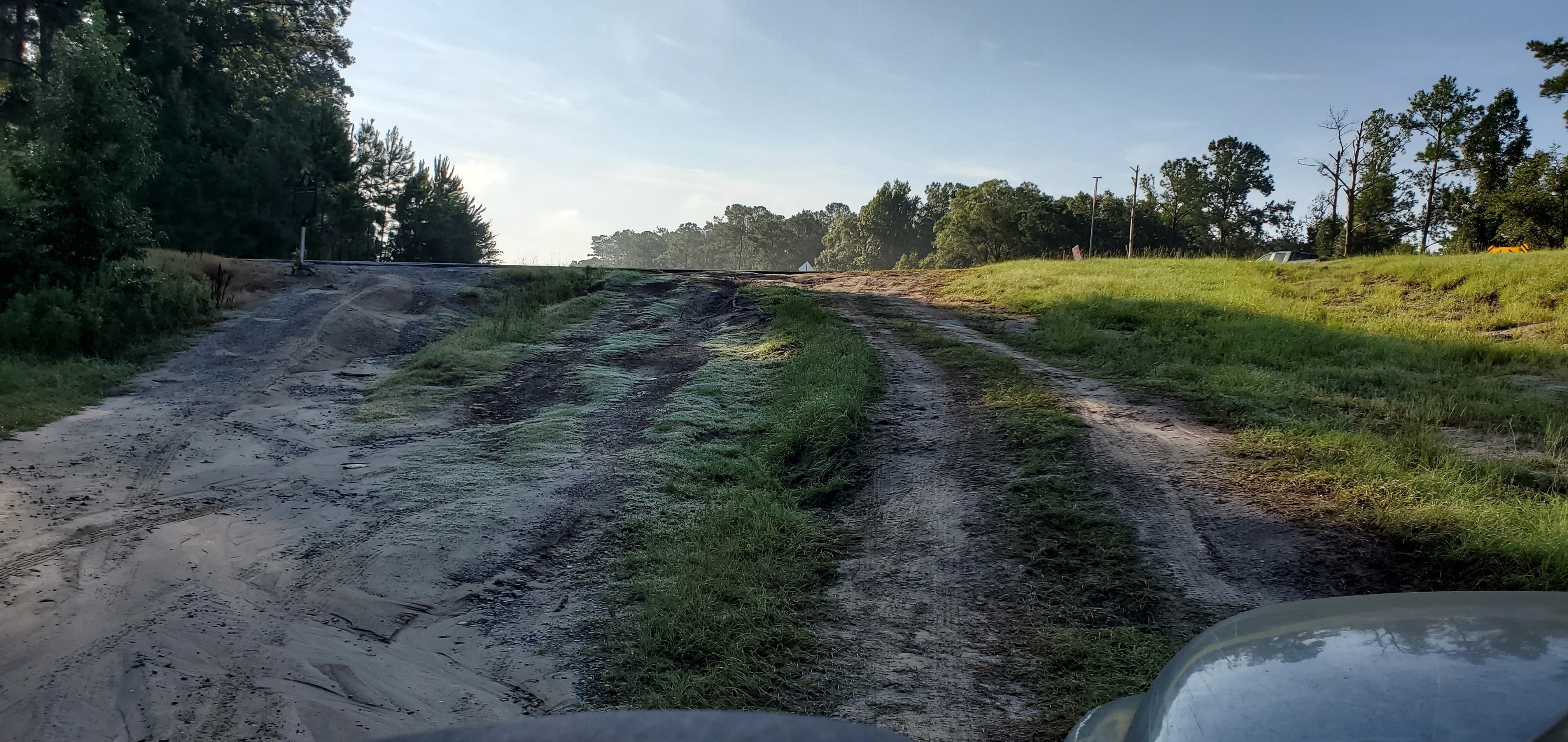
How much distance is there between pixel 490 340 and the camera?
12.9 metres

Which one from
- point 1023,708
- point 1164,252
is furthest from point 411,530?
point 1164,252

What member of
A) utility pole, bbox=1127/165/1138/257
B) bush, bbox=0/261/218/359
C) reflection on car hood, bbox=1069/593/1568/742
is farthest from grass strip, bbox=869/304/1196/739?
utility pole, bbox=1127/165/1138/257

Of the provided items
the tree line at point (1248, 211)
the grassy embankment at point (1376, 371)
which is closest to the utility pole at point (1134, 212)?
the tree line at point (1248, 211)

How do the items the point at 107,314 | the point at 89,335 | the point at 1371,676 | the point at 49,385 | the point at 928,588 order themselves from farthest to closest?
the point at 107,314, the point at 89,335, the point at 49,385, the point at 928,588, the point at 1371,676

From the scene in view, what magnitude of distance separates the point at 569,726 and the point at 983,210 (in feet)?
194

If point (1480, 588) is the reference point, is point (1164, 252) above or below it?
above

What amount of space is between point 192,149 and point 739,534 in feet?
104

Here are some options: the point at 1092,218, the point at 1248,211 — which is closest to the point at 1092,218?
the point at 1092,218

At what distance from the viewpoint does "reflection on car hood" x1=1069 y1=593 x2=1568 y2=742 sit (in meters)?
1.27

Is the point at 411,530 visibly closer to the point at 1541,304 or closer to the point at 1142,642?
the point at 1142,642

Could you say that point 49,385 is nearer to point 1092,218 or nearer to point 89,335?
point 89,335

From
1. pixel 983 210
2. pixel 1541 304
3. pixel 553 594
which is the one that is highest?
pixel 983 210

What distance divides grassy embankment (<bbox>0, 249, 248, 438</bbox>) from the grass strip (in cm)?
846

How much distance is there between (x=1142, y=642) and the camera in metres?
4.06
